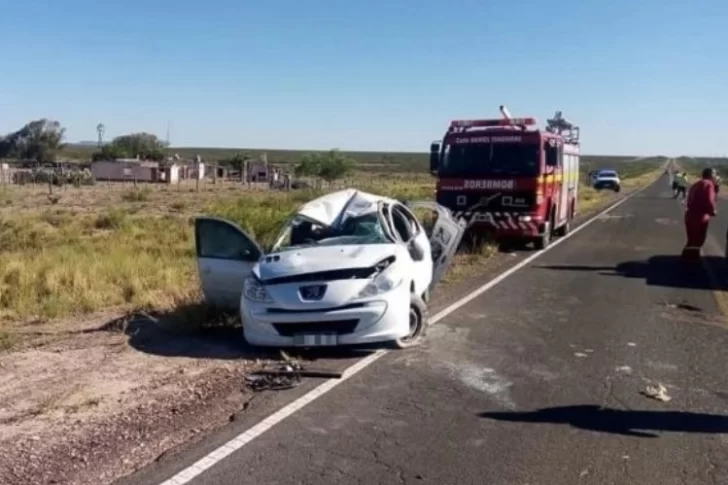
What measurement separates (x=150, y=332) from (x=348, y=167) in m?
89.1

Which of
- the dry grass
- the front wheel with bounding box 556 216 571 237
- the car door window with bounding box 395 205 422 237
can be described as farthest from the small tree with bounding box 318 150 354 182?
the car door window with bounding box 395 205 422 237

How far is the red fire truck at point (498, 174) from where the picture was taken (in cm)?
1778

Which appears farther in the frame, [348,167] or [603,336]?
[348,167]

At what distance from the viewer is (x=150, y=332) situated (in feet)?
30.0

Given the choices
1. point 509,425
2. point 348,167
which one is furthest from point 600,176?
point 509,425

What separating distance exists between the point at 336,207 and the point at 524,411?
4466mm

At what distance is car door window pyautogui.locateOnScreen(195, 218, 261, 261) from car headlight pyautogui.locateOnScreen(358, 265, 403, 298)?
163cm

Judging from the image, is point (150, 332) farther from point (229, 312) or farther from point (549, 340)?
point (549, 340)

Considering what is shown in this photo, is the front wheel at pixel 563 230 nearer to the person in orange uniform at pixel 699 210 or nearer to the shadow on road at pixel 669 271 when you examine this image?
the shadow on road at pixel 669 271

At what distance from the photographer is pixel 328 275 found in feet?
26.3

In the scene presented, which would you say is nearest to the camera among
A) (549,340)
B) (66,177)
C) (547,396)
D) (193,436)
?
(193,436)

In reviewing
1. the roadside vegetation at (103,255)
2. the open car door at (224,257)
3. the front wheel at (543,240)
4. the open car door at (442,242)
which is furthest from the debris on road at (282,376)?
the front wheel at (543,240)

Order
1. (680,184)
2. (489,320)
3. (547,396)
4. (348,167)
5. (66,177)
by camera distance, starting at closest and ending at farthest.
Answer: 1. (547,396)
2. (489,320)
3. (680,184)
4. (66,177)
5. (348,167)

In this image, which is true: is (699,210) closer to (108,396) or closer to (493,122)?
(493,122)
